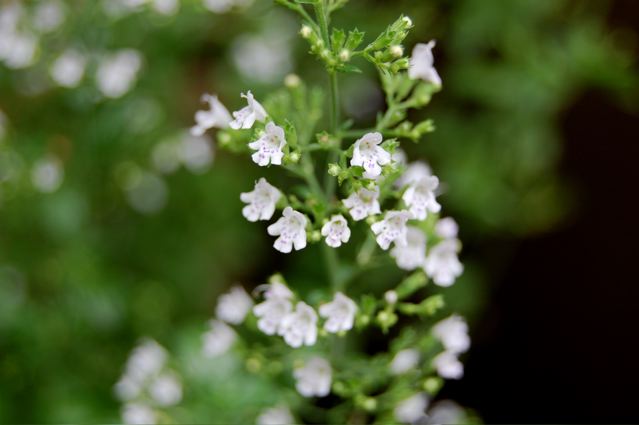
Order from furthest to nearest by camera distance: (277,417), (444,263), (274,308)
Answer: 1. (277,417)
2. (444,263)
3. (274,308)

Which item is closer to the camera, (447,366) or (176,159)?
(447,366)

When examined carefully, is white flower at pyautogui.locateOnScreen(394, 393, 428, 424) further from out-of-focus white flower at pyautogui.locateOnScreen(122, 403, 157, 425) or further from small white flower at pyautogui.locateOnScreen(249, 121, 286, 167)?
small white flower at pyautogui.locateOnScreen(249, 121, 286, 167)

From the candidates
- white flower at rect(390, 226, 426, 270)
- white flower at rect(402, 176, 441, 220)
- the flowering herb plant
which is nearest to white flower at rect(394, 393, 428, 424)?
the flowering herb plant

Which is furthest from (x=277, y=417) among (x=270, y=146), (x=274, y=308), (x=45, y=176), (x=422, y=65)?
(x=45, y=176)

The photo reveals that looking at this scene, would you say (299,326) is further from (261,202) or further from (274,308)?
(261,202)

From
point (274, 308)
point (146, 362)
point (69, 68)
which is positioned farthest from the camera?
point (69, 68)

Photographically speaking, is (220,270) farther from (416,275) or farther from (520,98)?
(416,275)

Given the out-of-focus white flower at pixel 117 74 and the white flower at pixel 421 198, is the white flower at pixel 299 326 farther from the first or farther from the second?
the out-of-focus white flower at pixel 117 74

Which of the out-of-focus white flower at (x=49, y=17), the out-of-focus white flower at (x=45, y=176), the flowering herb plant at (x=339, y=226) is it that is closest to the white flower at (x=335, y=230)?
the flowering herb plant at (x=339, y=226)
